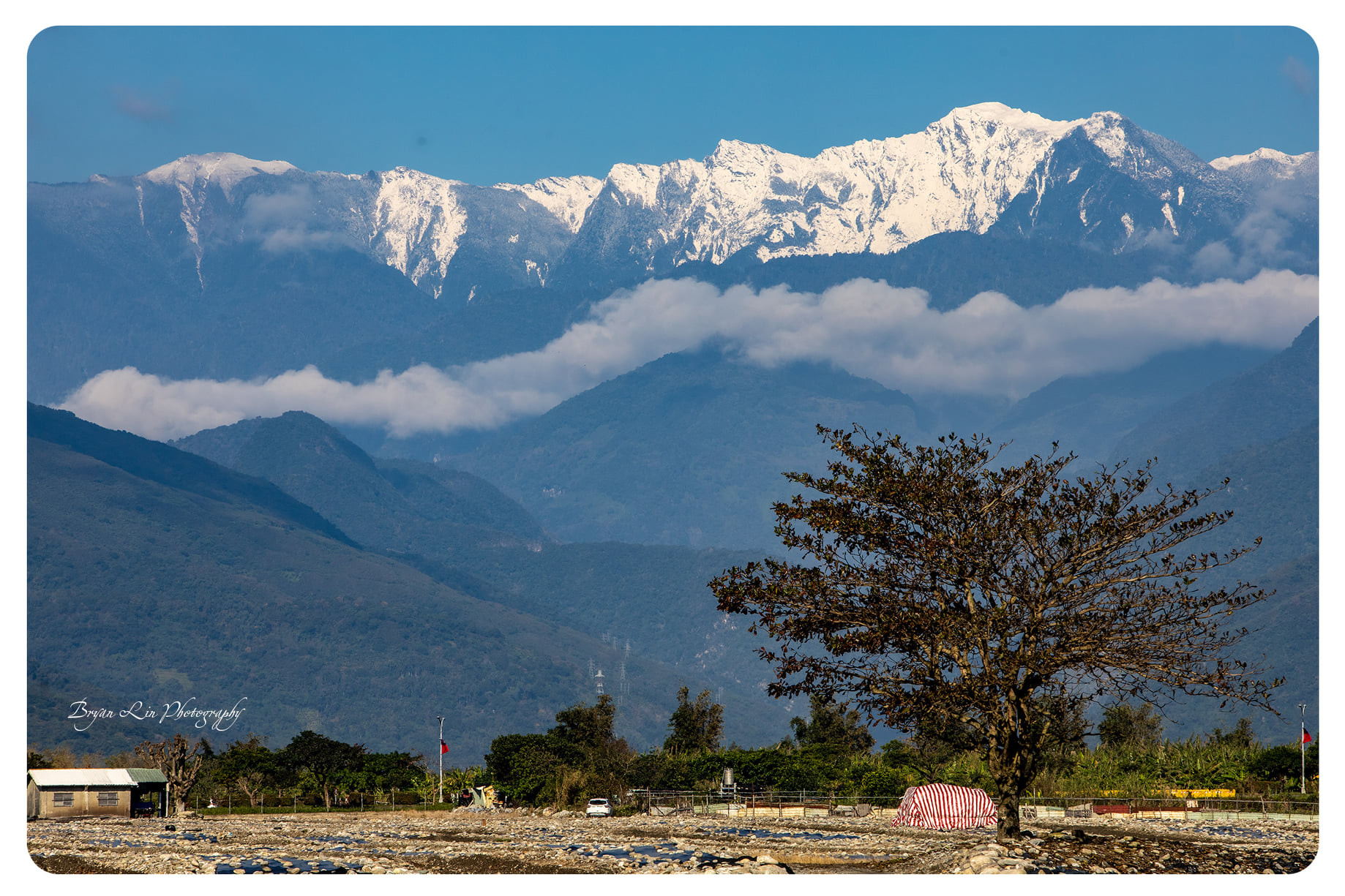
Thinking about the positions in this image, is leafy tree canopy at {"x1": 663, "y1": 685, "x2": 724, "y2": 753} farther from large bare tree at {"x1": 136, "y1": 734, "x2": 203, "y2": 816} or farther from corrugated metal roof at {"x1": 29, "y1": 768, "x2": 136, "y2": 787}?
corrugated metal roof at {"x1": 29, "y1": 768, "x2": 136, "y2": 787}

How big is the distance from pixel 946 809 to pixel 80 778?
42.2 m

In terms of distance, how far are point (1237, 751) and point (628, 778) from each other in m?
33.3

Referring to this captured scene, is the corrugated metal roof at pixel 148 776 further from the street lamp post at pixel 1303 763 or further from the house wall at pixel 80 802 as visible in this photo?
the street lamp post at pixel 1303 763

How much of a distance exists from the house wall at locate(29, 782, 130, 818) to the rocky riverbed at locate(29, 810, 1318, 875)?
871cm

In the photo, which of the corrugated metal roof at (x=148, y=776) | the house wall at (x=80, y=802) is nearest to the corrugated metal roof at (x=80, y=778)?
the house wall at (x=80, y=802)

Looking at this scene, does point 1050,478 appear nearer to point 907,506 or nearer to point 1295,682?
point 907,506

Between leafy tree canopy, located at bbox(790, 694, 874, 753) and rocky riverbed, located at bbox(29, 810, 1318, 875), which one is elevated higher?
rocky riverbed, located at bbox(29, 810, 1318, 875)

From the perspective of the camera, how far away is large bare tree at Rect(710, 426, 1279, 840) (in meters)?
25.1

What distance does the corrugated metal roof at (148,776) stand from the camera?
70.0 metres

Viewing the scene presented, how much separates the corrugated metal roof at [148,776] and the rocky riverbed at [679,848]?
16.7m

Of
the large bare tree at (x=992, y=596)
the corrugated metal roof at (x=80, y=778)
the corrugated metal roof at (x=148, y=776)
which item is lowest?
the corrugated metal roof at (x=148, y=776)

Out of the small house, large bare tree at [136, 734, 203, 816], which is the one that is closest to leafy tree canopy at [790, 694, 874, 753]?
large bare tree at [136, 734, 203, 816]

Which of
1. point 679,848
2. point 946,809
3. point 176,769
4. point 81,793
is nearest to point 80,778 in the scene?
point 81,793
